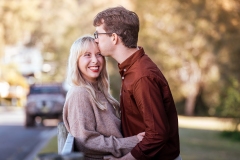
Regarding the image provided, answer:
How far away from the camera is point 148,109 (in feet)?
15.3

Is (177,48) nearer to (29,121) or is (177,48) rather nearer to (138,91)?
(29,121)

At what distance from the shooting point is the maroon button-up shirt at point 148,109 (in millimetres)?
4684

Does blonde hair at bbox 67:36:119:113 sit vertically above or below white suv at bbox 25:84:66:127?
above

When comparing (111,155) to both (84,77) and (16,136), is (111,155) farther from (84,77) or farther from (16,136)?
(16,136)

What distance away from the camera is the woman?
4.94 metres

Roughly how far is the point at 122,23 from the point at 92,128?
2.72 ft

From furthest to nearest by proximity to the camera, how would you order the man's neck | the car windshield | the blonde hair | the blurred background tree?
the car windshield, the blurred background tree, the blonde hair, the man's neck

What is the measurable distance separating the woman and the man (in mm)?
130

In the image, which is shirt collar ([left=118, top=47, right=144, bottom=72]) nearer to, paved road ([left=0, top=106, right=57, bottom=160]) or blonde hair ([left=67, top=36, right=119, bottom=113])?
blonde hair ([left=67, top=36, right=119, bottom=113])

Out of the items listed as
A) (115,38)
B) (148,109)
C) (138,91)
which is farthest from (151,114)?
(115,38)

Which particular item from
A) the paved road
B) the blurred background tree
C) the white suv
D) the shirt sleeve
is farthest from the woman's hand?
the white suv

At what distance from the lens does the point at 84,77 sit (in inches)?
212

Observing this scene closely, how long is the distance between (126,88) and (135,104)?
136 mm

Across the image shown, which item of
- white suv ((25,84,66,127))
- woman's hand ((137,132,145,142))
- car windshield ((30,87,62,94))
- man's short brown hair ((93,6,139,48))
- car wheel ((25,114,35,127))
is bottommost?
car wheel ((25,114,35,127))
